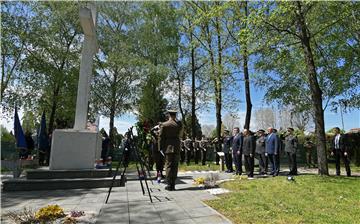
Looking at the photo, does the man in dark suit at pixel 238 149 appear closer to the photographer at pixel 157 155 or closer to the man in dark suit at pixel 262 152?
the man in dark suit at pixel 262 152

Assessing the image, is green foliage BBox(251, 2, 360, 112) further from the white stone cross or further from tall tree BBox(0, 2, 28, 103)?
tall tree BBox(0, 2, 28, 103)

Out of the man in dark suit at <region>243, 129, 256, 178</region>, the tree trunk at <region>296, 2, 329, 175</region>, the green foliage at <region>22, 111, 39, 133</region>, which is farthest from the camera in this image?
the green foliage at <region>22, 111, 39, 133</region>

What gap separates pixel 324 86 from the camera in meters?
21.6

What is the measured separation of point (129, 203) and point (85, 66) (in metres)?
5.47

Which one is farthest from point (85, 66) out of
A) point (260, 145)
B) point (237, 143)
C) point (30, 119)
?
point (30, 119)

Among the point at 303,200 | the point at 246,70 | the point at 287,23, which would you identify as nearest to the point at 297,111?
the point at 246,70

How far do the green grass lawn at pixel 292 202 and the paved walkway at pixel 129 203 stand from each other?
495 mm

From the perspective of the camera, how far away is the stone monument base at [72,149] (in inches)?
371

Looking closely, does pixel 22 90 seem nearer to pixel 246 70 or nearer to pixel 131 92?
pixel 131 92

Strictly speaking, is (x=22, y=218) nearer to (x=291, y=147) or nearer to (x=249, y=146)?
(x=249, y=146)

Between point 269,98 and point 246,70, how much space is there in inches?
113

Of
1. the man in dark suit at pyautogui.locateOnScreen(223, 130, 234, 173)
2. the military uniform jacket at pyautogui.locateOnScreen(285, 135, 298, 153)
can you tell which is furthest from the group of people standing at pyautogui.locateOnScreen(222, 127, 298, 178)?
the man in dark suit at pyautogui.locateOnScreen(223, 130, 234, 173)

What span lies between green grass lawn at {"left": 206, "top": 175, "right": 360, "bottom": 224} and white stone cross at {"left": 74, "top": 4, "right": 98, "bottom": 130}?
4.86m

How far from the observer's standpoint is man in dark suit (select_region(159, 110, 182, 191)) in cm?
850
